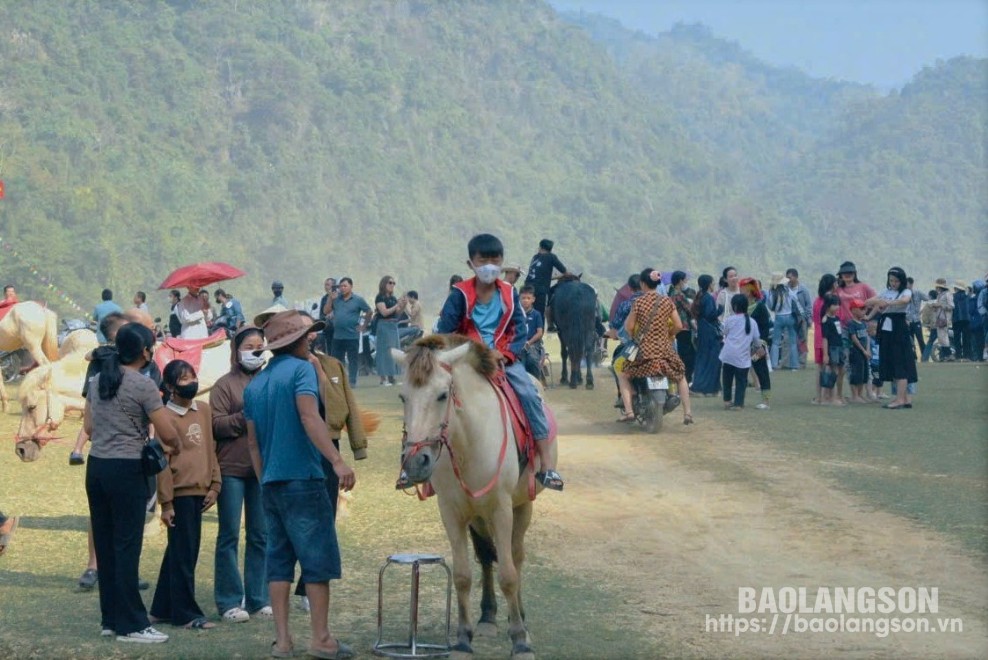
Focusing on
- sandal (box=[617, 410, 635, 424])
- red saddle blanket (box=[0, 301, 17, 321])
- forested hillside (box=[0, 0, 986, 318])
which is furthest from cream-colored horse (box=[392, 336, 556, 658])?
forested hillside (box=[0, 0, 986, 318])

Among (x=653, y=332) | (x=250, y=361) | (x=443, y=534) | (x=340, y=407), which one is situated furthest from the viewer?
(x=653, y=332)

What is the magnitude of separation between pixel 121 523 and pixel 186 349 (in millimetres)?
6646

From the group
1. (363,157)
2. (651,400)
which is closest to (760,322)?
(651,400)

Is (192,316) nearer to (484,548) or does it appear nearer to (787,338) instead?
(484,548)

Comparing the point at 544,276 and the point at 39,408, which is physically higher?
the point at 544,276

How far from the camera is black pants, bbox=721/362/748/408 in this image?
18.9m

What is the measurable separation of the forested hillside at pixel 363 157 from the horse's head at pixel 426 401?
185 ft

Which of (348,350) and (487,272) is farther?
(348,350)

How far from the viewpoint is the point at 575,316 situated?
71.1ft

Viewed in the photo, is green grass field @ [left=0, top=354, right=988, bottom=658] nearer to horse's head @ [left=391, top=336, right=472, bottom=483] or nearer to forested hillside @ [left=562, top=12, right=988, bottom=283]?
horse's head @ [left=391, top=336, right=472, bottom=483]

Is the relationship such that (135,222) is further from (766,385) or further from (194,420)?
(194,420)

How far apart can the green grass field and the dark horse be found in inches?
57.2

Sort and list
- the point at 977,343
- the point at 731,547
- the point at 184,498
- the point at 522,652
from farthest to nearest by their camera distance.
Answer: the point at 977,343 < the point at 731,547 < the point at 184,498 < the point at 522,652

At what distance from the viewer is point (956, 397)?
20516mm
